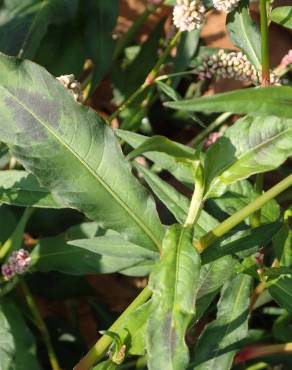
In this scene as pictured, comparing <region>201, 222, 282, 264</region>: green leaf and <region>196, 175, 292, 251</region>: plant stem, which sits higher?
<region>196, 175, 292, 251</region>: plant stem

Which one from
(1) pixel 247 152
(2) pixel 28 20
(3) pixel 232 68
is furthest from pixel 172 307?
(2) pixel 28 20

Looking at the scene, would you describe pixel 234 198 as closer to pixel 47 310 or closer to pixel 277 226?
pixel 277 226

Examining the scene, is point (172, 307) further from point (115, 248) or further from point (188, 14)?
point (188, 14)

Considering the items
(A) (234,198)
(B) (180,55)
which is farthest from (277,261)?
(B) (180,55)

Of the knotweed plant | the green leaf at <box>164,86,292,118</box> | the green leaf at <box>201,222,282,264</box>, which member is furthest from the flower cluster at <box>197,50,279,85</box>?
the green leaf at <box>164,86,292,118</box>

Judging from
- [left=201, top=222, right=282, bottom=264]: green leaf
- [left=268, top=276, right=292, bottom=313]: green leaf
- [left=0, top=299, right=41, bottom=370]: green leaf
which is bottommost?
[left=0, top=299, right=41, bottom=370]: green leaf

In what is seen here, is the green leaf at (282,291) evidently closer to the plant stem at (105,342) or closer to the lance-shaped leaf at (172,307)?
the plant stem at (105,342)

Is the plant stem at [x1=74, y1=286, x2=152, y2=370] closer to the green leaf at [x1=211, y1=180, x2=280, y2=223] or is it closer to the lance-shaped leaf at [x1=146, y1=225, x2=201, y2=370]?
the lance-shaped leaf at [x1=146, y1=225, x2=201, y2=370]
